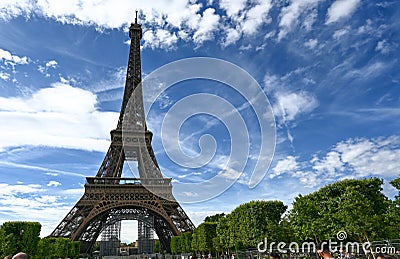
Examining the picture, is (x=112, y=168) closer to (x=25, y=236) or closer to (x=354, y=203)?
(x=25, y=236)

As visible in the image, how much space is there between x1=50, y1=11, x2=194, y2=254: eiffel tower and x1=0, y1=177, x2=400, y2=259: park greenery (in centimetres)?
566

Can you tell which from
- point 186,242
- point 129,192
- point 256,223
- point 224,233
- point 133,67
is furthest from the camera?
point 133,67

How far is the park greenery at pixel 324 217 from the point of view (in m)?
22.9

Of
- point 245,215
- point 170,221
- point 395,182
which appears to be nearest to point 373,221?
point 395,182

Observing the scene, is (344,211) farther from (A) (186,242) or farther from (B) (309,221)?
(A) (186,242)

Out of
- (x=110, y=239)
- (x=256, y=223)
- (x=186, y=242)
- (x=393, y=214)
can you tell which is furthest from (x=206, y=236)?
(x=110, y=239)

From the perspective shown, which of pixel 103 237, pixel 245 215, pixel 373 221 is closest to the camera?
pixel 373 221

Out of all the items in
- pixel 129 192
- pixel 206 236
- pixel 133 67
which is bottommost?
pixel 206 236

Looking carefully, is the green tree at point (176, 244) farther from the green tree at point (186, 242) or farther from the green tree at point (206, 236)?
the green tree at point (206, 236)

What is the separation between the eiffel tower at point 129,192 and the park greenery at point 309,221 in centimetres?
566

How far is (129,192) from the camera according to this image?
1827 inches

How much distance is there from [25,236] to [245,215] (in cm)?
1938

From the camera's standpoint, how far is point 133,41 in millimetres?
57375

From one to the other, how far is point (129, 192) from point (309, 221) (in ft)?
86.1
